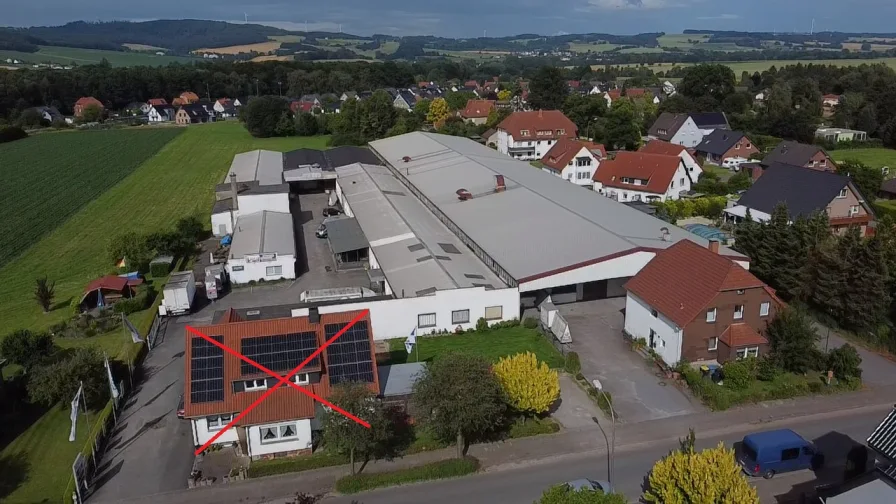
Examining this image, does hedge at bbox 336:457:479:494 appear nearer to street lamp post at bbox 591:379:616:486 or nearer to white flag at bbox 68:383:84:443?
street lamp post at bbox 591:379:616:486

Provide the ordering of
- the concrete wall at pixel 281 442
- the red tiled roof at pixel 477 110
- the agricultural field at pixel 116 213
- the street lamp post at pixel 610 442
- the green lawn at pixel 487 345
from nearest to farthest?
the street lamp post at pixel 610 442 < the concrete wall at pixel 281 442 < the green lawn at pixel 487 345 < the agricultural field at pixel 116 213 < the red tiled roof at pixel 477 110

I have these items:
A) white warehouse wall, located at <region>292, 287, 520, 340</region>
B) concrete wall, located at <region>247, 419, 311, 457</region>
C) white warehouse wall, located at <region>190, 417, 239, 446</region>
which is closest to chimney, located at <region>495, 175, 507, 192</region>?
white warehouse wall, located at <region>292, 287, 520, 340</region>

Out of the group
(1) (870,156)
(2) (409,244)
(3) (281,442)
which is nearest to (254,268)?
(2) (409,244)

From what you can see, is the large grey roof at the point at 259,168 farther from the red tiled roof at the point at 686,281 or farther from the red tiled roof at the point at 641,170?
the red tiled roof at the point at 686,281

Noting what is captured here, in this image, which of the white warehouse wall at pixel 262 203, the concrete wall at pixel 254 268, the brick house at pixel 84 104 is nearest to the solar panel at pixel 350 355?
the concrete wall at pixel 254 268

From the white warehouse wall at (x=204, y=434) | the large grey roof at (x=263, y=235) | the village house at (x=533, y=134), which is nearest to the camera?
the white warehouse wall at (x=204, y=434)

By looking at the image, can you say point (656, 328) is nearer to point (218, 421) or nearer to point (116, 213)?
point (218, 421)
